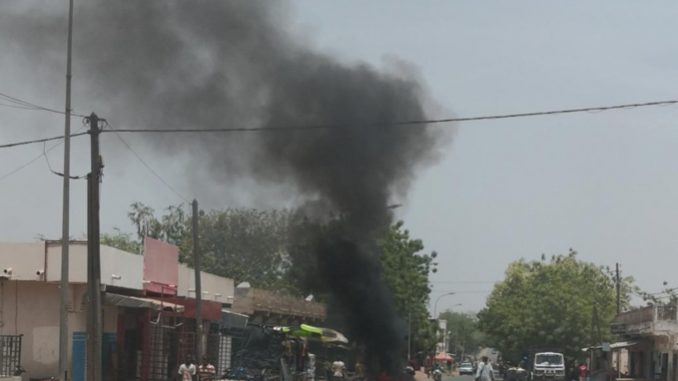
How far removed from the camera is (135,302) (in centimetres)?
3092

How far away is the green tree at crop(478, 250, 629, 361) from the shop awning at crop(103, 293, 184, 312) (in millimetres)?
49461

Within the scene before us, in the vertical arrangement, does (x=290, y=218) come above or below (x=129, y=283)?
above

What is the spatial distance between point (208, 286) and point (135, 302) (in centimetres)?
1329

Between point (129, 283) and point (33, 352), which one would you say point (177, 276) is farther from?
point (33, 352)

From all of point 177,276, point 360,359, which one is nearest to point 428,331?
point 360,359

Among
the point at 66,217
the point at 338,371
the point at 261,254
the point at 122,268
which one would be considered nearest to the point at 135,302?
the point at 122,268

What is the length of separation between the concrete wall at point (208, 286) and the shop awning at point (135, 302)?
656 cm

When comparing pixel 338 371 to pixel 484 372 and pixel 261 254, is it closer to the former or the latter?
pixel 484 372

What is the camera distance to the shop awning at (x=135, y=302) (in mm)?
30156

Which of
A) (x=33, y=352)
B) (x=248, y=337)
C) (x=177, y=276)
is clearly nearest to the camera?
(x=33, y=352)

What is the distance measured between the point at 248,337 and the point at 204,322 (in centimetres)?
173

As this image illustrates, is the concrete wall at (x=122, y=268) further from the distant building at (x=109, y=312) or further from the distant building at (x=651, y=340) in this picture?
the distant building at (x=651, y=340)

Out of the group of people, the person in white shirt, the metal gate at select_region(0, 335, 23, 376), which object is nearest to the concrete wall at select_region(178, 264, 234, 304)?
the group of people

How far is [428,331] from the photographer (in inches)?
3002
